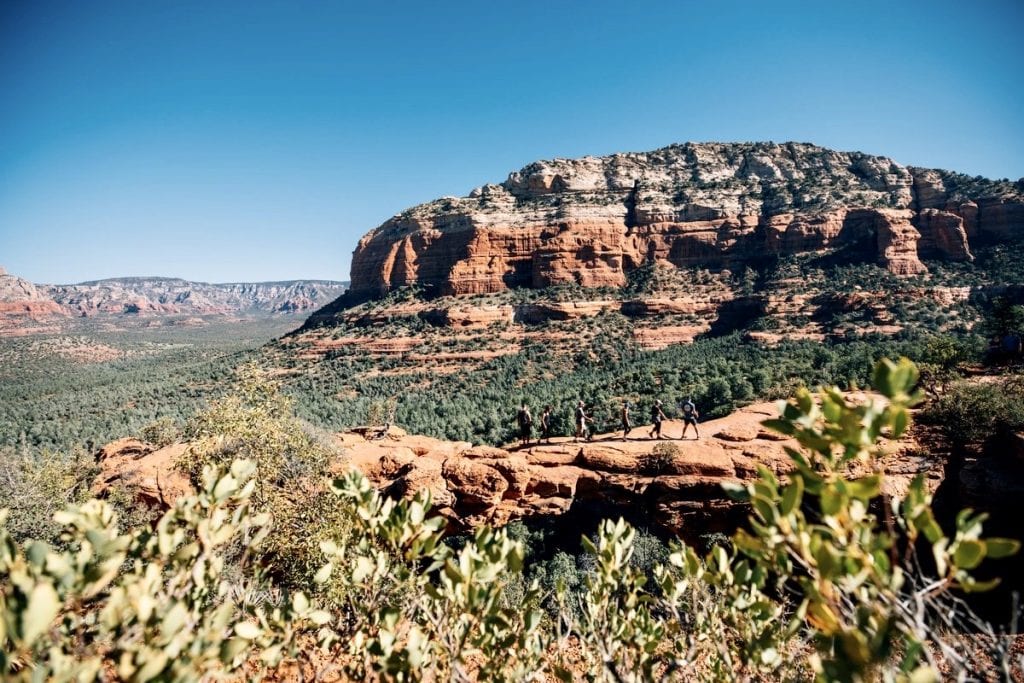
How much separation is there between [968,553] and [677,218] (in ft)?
225

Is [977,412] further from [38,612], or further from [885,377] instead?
[38,612]

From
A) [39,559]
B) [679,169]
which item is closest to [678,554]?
[39,559]

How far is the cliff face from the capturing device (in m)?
51.6

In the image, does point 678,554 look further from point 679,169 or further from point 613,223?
point 679,169

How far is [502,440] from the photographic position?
2236 cm

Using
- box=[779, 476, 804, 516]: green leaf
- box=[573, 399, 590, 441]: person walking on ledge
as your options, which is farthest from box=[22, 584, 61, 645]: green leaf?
box=[573, 399, 590, 441]: person walking on ledge

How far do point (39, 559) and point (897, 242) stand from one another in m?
67.7

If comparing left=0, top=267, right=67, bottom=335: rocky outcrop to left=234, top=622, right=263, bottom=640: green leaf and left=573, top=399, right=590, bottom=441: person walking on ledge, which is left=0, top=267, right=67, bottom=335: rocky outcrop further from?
left=234, top=622, right=263, bottom=640: green leaf

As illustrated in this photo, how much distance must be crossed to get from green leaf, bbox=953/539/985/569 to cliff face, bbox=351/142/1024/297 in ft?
203

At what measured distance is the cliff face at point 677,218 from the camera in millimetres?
51562

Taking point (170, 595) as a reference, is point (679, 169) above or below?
above

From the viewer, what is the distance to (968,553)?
4.99 feet

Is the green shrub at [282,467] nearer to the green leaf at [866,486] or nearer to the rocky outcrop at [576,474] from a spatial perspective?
the rocky outcrop at [576,474]

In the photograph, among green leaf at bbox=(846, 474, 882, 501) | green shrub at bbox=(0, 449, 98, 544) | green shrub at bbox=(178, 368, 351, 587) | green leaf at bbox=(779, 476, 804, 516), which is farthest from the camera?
green shrub at bbox=(0, 449, 98, 544)
